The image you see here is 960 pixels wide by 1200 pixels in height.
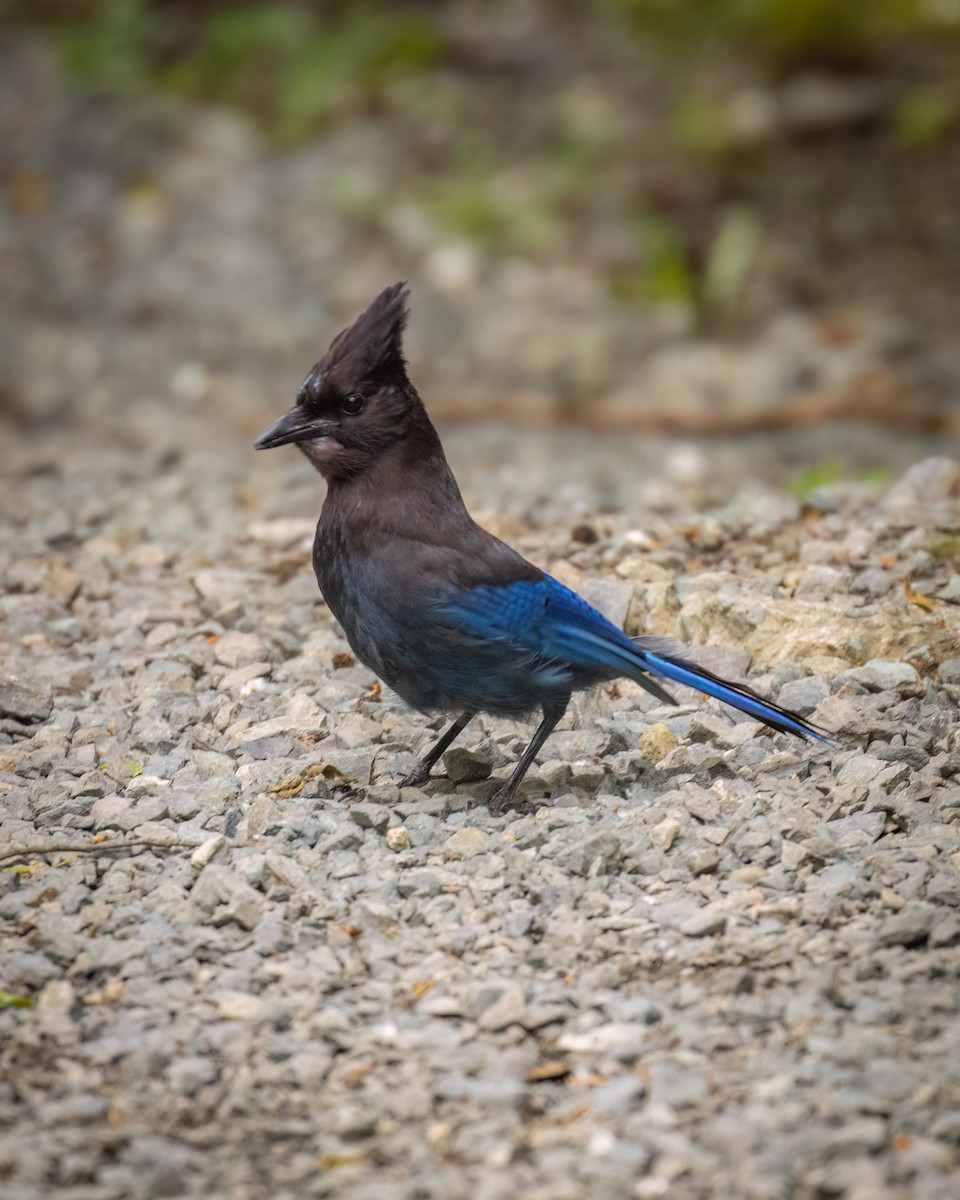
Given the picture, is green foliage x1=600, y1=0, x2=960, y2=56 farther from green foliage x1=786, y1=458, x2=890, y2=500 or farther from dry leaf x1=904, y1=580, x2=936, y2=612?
dry leaf x1=904, y1=580, x2=936, y2=612

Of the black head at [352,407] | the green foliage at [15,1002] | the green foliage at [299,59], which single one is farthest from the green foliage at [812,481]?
the green foliage at [299,59]

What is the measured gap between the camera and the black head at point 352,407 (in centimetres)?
351

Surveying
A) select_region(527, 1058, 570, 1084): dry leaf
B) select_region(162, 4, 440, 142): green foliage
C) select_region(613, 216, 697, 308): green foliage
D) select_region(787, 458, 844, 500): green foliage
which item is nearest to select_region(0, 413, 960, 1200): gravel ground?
select_region(527, 1058, 570, 1084): dry leaf

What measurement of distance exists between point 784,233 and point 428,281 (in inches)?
69.3

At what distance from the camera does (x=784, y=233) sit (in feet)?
25.7

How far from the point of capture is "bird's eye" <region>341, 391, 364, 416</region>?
353cm

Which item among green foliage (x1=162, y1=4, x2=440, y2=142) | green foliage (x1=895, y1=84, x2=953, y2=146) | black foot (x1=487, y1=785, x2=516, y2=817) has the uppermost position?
green foliage (x1=162, y1=4, x2=440, y2=142)

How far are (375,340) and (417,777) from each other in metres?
0.97

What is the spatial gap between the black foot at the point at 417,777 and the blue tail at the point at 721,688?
1.86 ft

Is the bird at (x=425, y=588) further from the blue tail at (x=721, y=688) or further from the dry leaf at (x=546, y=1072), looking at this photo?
the dry leaf at (x=546, y=1072)

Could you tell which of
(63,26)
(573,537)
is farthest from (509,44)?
(573,537)

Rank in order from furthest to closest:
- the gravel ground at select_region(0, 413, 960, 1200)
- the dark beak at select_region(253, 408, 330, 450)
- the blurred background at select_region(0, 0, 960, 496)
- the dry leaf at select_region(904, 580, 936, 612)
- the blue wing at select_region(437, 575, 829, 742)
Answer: the blurred background at select_region(0, 0, 960, 496) < the dry leaf at select_region(904, 580, 936, 612) < the dark beak at select_region(253, 408, 330, 450) < the blue wing at select_region(437, 575, 829, 742) < the gravel ground at select_region(0, 413, 960, 1200)

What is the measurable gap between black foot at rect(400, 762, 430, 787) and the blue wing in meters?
0.39

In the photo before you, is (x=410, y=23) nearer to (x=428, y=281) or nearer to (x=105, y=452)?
(x=428, y=281)
